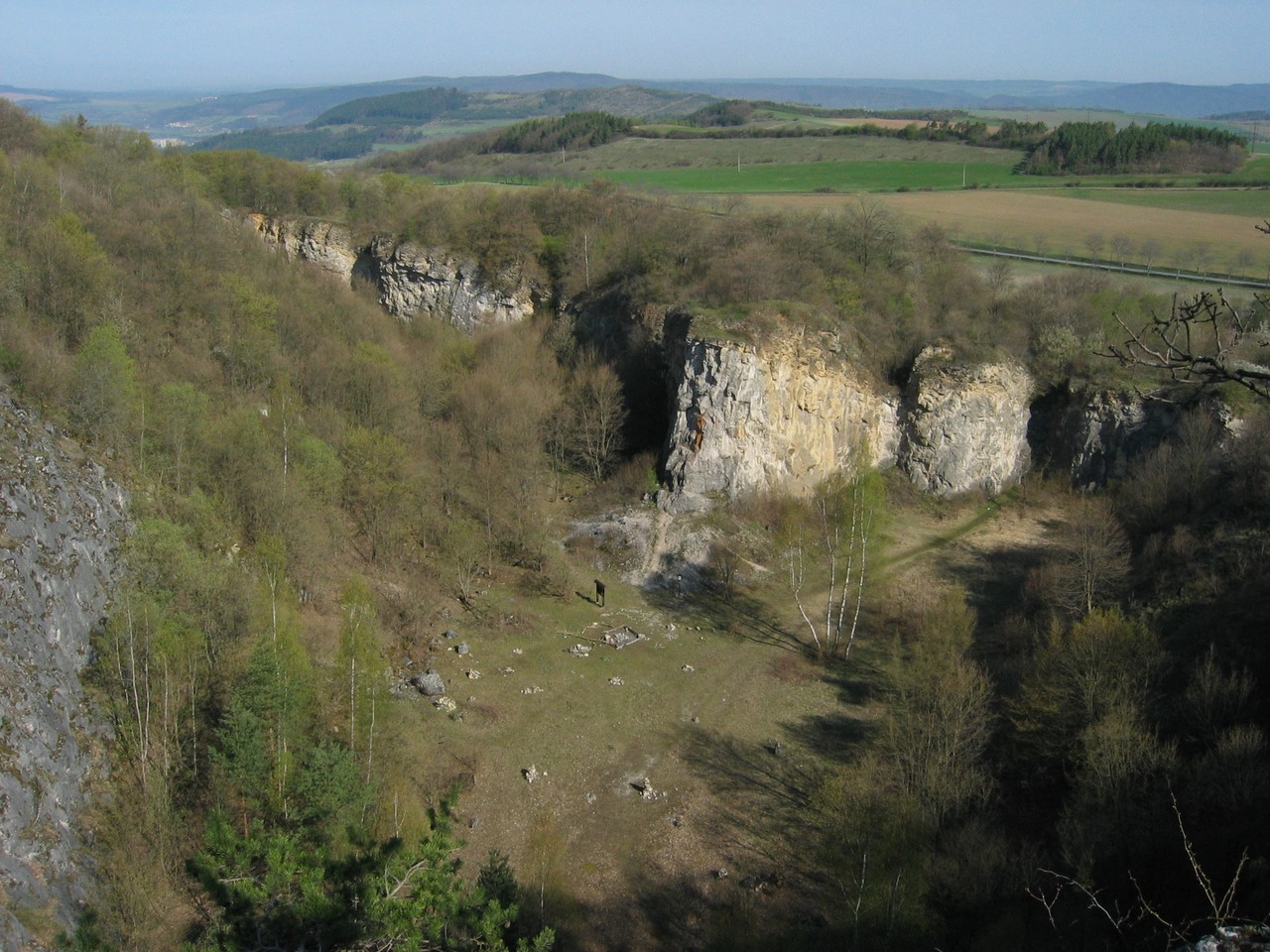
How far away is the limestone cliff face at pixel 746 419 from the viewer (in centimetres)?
3152

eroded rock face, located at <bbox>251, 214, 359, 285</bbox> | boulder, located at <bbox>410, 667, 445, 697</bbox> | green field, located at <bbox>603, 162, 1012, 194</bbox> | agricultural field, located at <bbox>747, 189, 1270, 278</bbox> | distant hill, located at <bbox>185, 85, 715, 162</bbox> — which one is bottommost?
boulder, located at <bbox>410, 667, 445, 697</bbox>

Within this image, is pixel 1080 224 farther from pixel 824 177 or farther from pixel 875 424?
pixel 875 424

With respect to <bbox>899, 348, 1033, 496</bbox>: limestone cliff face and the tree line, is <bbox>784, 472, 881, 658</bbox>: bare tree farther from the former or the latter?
the tree line

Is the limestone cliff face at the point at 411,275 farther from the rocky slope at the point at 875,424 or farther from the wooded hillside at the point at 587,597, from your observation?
the rocky slope at the point at 875,424

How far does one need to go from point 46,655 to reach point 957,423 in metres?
29.2

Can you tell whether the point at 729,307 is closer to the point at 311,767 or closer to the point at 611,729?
the point at 611,729

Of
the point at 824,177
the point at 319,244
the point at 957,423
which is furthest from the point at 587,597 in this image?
the point at 824,177

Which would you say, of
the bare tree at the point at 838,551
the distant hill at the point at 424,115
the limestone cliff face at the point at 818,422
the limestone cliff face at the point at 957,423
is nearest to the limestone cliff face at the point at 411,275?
the limestone cliff face at the point at 818,422

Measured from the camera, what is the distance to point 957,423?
33.9 meters

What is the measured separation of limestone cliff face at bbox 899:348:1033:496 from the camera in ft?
111

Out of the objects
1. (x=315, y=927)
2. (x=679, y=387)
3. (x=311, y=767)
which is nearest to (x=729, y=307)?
(x=679, y=387)

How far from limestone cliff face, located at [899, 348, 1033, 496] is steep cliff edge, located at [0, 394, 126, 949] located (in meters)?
26.4

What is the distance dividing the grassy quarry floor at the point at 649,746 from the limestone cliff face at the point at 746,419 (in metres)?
4.98

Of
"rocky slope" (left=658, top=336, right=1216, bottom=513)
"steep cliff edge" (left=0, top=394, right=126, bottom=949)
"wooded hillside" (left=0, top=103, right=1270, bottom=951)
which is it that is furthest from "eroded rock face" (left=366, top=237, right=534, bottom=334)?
"steep cliff edge" (left=0, top=394, right=126, bottom=949)
